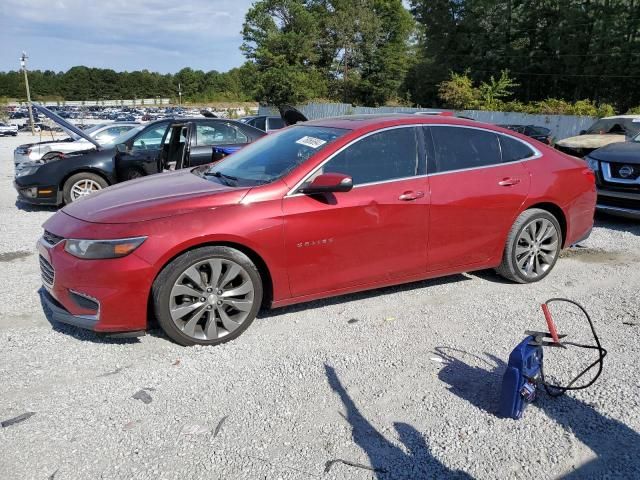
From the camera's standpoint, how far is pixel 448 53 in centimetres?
4691

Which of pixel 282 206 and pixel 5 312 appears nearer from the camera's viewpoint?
pixel 282 206

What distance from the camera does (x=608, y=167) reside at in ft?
24.9

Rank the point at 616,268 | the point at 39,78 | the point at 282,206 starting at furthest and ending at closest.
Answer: the point at 39,78 < the point at 616,268 < the point at 282,206

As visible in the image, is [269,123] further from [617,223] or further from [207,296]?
[207,296]

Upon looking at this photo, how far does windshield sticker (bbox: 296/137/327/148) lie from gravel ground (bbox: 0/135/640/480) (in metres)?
1.34

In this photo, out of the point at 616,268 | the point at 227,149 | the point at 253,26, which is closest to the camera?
the point at 616,268

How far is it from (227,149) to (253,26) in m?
47.5

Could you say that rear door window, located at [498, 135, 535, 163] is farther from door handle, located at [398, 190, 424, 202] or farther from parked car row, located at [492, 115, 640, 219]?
parked car row, located at [492, 115, 640, 219]

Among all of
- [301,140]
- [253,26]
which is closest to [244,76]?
[253,26]

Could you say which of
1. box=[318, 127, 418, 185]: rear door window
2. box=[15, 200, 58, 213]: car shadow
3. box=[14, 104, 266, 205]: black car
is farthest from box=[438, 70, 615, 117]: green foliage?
box=[318, 127, 418, 185]: rear door window

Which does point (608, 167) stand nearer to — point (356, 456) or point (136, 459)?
point (356, 456)

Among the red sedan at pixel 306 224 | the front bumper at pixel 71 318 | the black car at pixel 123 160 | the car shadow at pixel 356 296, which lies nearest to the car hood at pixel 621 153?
the red sedan at pixel 306 224

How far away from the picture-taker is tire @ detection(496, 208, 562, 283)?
480 cm

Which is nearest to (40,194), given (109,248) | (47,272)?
(47,272)
